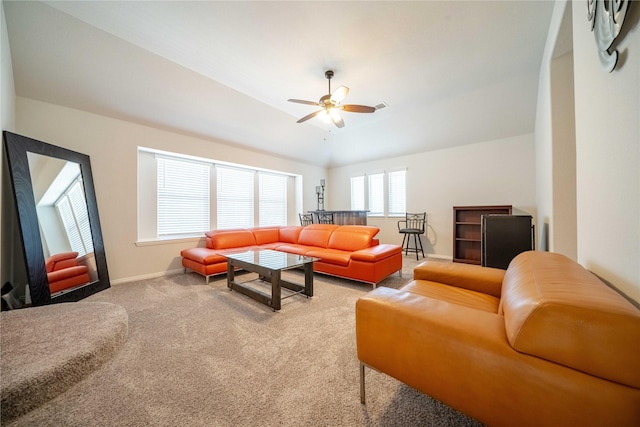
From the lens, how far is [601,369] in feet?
1.97

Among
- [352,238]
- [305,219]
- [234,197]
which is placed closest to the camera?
[352,238]

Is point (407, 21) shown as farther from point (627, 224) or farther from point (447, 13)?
point (627, 224)

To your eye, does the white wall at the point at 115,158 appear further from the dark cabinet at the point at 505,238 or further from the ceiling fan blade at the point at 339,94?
the dark cabinet at the point at 505,238

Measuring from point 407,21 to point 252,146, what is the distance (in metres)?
3.68

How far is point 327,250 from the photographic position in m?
3.82

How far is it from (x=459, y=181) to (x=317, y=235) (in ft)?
11.0

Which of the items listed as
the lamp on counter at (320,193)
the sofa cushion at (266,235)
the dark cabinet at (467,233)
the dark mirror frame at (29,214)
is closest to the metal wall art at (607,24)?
the dark cabinet at (467,233)

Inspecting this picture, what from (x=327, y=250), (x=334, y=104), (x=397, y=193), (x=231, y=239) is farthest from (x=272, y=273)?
(x=397, y=193)

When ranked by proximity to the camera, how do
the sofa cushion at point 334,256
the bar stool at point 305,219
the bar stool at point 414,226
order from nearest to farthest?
the sofa cushion at point 334,256
the bar stool at point 414,226
the bar stool at point 305,219

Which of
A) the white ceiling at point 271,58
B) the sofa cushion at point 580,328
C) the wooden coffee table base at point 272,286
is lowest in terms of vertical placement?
the wooden coffee table base at point 272,286

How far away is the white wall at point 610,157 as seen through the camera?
777mm

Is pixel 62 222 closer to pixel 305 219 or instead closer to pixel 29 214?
pixel 29 214

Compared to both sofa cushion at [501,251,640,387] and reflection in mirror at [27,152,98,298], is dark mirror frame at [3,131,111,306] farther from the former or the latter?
sofa cushion at [501,251,640,387]

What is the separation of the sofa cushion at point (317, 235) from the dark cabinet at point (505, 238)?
233cm
